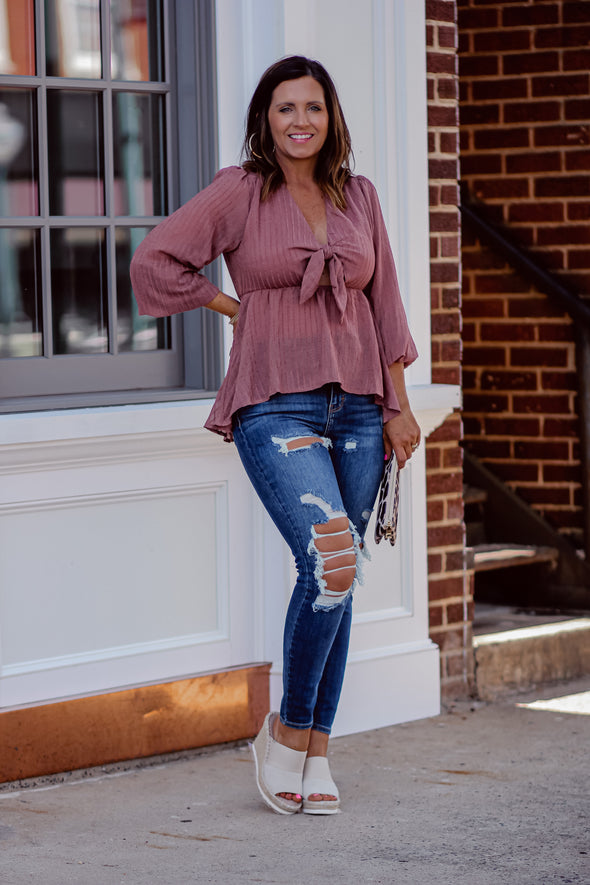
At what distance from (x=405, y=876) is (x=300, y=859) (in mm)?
270

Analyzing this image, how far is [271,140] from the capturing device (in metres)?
3.76

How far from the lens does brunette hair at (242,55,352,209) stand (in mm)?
3701

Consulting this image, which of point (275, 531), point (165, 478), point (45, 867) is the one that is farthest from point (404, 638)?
point (45, 867)

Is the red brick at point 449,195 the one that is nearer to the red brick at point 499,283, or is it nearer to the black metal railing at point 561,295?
the black metal railing at point 561,295

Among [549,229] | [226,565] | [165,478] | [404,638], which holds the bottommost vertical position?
[404,638]

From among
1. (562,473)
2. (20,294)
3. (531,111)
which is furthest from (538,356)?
(20,294)

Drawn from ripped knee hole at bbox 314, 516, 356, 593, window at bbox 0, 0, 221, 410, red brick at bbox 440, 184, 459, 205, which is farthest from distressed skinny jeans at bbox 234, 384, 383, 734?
red brick at bbox 440, 184, 459, 205

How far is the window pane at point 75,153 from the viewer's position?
4.34 m

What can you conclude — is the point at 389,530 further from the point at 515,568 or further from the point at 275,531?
the point at 515,568

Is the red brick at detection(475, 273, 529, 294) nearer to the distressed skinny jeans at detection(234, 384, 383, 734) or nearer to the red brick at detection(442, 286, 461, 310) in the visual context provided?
the red brick at detection(442, 286, 461, 310)

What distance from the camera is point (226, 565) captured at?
14.9 ft

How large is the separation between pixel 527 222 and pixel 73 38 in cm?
234

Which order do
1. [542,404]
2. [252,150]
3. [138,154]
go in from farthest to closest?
1. [542,404]
2. [138,154]
3. [252,150]

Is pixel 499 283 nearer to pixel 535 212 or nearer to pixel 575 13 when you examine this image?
pixel 535 212
